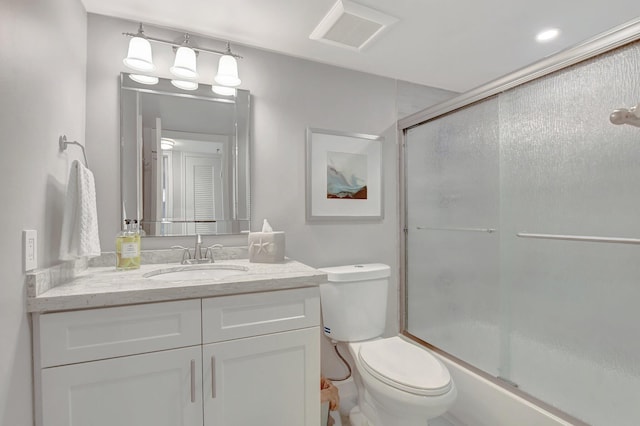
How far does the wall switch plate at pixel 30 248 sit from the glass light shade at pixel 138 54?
903mm

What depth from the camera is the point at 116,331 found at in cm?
98

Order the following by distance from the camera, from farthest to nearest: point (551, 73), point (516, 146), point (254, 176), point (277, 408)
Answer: point (254, 176) → point (516, 146) → point (551, 73) → point (277, 408)

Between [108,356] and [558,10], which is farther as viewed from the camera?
[558,10]

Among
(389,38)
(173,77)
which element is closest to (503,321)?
(389,38)

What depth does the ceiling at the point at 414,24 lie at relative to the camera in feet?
4.55

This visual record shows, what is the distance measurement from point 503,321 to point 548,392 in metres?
0.34

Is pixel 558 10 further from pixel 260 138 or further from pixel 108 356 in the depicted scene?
pixel 108 356

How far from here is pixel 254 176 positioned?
5.70 ft

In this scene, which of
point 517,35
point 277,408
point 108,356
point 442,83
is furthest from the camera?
point 442,83

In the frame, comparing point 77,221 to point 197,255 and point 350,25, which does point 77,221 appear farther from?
point 350,25

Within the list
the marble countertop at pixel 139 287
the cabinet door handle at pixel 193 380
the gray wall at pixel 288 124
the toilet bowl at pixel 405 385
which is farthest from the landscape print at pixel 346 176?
the cabinet door handle at pixel 193 380

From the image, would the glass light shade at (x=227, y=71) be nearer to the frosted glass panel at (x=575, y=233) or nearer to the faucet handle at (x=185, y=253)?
the faucet handle at (x=185, y=253)

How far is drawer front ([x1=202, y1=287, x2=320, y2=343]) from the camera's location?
3.63 ft

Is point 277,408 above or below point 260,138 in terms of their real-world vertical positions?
below
